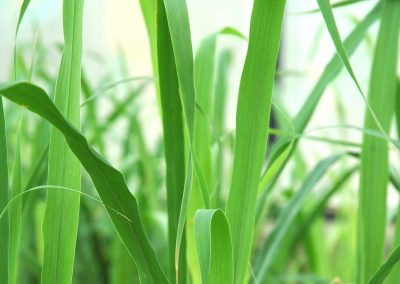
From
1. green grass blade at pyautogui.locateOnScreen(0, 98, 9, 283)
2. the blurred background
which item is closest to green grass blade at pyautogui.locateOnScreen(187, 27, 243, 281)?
green grass blade at pyautogui.locateOnScreen(0, 98, 9, 283)

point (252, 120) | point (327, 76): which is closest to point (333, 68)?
point (327, 76)

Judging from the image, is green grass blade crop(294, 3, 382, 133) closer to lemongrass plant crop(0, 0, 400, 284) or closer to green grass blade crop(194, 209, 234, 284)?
lemongrass plant crop(0, 0, 400, 284)

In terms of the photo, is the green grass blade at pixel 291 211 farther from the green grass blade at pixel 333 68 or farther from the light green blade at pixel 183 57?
the light green blade at pixel 183 57

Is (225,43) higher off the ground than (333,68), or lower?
higher

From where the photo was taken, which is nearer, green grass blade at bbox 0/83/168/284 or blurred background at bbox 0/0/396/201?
green grass blade at bbox 0/83/168/284

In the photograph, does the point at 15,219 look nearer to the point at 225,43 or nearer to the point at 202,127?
the point at 202,127

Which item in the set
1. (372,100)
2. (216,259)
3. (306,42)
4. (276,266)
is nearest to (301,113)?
(372,100)
